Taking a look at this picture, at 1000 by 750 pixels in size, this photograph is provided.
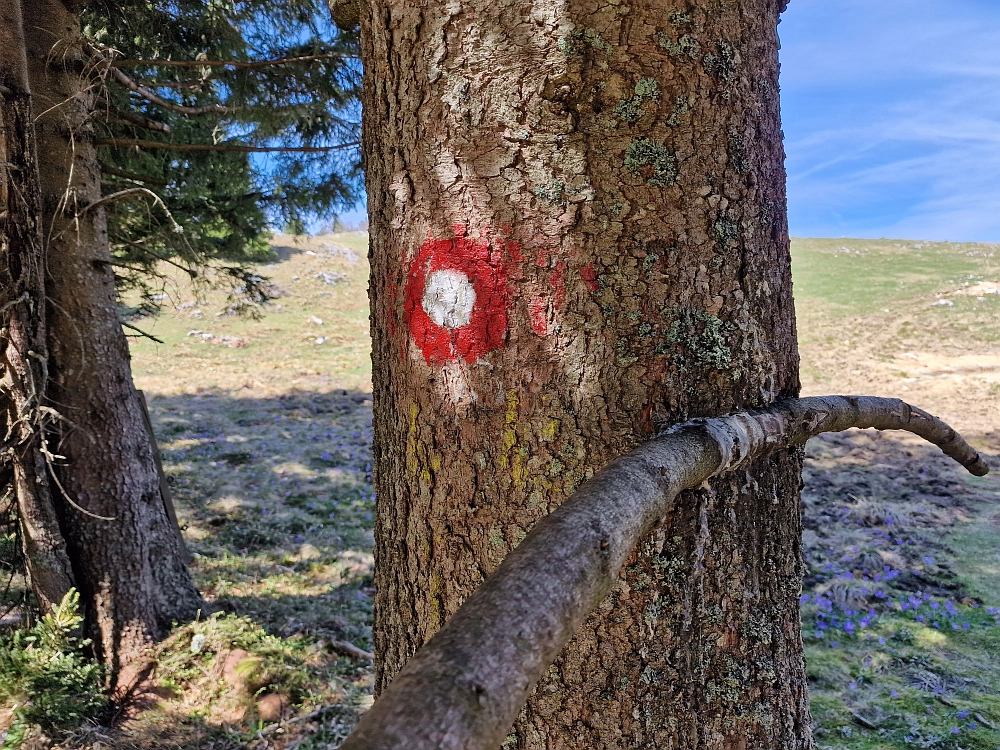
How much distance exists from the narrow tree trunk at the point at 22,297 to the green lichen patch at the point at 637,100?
122 inches

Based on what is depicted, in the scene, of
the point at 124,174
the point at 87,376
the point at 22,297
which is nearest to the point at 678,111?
the point at 22,297

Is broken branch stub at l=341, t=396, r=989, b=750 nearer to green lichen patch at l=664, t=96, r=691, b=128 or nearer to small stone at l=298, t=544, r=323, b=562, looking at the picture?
green lichen patch at l=664, t=96, r=691, b=128

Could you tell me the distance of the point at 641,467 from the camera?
834 millimetres

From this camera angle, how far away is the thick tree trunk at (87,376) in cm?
352

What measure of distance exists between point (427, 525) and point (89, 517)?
3.32 meters

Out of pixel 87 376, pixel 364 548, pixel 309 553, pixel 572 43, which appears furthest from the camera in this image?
pixel 364 548

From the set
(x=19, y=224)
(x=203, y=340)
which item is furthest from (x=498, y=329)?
(x=203, y=340)

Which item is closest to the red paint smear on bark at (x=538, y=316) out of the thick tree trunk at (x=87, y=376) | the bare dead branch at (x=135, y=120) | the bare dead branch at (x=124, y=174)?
the thick tree trunk at (x=87, y=376)

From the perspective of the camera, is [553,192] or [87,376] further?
[87,376]

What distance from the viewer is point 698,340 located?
105 centimetres

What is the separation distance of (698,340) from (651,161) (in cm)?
31

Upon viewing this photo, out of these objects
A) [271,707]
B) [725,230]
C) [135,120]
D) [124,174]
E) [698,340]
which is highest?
[135,120]

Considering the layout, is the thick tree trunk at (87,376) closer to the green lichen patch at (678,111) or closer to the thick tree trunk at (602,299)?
the thick tree trunk at (602,299)

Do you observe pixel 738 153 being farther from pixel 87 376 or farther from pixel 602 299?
pixel 87 376
